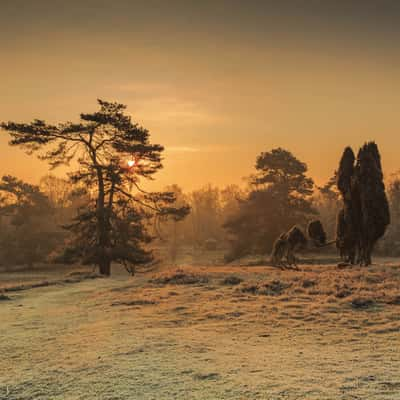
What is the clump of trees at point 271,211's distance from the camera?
52312 mm

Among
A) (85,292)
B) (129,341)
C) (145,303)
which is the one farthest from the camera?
(85,292)

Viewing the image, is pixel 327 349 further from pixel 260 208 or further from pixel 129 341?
pixel 260 208

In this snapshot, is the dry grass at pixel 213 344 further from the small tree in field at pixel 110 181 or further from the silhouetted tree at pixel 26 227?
the silhouetted tree at pixel 26 227

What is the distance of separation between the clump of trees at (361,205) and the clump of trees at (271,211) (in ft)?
97.4

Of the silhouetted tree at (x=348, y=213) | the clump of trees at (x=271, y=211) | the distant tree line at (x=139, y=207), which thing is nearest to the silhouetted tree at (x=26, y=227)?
the distant tree line at (x=139, y=207)

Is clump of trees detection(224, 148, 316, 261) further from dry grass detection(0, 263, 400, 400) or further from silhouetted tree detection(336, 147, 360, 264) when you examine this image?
Answer: dry grass detection(0, 263, 400, 400)

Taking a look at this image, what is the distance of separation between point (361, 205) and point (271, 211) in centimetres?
3225

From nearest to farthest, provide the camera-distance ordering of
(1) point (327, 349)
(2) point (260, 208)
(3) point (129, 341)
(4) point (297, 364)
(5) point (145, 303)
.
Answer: (4) point (297, 364) → (1) point (327, 349) → (3) point (129, 341) → (5) point (145, 303) → (2) point (260, 208)

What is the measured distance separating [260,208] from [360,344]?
152ft

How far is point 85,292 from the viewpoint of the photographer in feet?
53.8

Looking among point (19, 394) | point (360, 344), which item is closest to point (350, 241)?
point (360, 344)

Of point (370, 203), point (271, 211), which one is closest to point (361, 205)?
point (370, 203)

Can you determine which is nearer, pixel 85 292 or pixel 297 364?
pixel 297 364

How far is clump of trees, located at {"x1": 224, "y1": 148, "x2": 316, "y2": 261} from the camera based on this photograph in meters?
52.3
